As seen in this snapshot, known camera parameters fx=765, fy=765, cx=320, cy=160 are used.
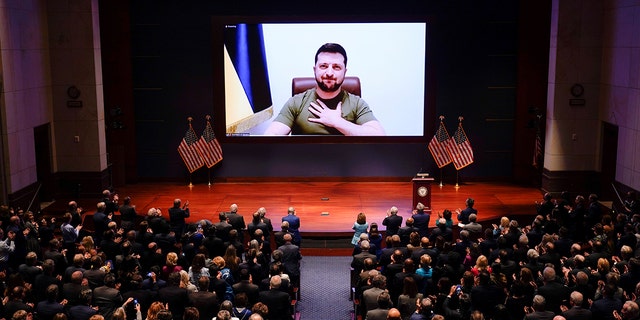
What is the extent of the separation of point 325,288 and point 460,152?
6895 mm

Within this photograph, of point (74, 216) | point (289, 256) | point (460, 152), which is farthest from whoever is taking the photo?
point (460, 152)

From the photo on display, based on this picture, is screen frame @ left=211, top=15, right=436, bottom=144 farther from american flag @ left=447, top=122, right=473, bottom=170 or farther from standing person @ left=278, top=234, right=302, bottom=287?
standing person @ left=278, top=234, right=302, bottom=287

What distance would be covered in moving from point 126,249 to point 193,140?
878 cm

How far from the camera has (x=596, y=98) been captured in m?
17.0

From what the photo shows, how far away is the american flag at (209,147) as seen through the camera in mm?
18469

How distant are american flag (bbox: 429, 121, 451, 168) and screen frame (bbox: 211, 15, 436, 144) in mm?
377

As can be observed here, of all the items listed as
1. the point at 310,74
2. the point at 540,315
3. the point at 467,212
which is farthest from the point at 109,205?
the point at 540,315

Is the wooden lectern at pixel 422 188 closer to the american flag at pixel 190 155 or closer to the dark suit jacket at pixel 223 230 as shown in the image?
the dark suit jacket at pixel 223 230

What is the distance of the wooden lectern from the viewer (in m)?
15.2

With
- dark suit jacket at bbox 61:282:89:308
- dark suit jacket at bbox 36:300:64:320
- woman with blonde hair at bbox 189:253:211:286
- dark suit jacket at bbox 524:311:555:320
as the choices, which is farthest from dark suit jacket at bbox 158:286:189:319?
dark suit jacket at bbox 524:311:555:320

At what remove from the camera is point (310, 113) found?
18547mm

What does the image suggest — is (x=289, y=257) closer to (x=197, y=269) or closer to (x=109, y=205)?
(x=197, y=269)

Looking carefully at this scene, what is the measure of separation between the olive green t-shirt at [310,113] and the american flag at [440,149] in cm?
157

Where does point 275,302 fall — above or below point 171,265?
below
